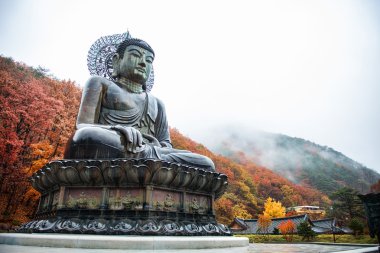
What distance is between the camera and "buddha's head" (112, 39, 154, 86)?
647cm

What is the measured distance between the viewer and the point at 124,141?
4.95 m

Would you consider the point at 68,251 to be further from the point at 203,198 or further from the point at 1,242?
the point at 203,198

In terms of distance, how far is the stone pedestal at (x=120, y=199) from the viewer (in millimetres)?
3959

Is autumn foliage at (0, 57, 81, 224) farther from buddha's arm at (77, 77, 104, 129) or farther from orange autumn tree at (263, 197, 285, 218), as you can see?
orange autumn tree at (263, 197, 285, 218)

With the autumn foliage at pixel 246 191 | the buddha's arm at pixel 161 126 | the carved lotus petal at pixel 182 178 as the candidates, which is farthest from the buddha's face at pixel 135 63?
the autumn foliage at pixel 246 191

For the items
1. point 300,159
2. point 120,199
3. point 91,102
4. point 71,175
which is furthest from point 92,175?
point 300,159

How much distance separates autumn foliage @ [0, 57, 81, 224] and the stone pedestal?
10.4 m

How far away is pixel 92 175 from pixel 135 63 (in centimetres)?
304

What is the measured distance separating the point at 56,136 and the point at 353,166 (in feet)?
219

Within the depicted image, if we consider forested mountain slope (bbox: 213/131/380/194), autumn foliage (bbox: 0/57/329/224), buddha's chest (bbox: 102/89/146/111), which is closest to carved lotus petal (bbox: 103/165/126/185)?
buddha's chest (bbox: 102/89/146/111)

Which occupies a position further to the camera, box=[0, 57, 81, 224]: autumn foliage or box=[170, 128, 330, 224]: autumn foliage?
box=[170, 128, 330, 224]: autumn foliage

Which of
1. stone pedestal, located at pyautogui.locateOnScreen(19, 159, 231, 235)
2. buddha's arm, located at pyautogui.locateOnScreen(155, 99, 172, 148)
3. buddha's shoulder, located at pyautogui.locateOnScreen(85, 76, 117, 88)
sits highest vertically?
buddha's shoulder, located at pyautogui.locateOnScreen(85, 76, 117, 88)

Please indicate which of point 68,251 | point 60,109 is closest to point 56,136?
point 60,109

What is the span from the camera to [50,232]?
393 centimetres
